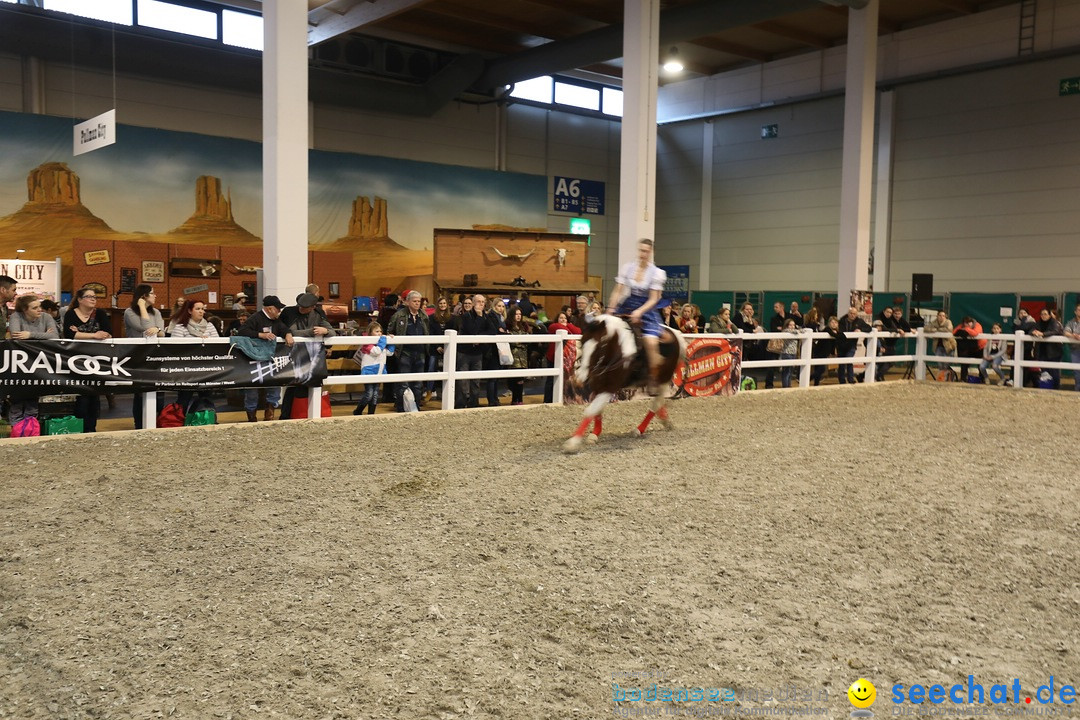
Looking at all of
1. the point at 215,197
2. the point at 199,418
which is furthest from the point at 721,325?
the point at 215,197

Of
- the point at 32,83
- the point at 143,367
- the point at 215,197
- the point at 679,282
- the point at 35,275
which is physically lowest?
the point at 143,367

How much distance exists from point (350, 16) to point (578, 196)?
1068 centimetres

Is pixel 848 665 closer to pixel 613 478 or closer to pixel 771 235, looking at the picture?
pixel 613 478

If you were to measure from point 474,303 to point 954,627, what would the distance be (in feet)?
29.0

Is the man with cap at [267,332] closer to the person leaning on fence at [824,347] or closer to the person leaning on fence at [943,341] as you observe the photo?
the person leaning on fence at [824,347]

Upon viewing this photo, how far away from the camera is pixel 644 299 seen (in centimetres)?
827

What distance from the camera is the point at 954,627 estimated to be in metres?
3.68

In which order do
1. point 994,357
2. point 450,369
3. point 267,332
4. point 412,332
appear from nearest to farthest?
point 267,332, point 450,369, point 412,332, point 994,357

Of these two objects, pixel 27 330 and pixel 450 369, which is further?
pixel 450 369

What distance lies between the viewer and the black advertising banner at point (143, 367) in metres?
8.01

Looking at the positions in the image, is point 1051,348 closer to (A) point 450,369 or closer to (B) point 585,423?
(A) point 450,369

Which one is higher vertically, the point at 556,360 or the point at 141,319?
the point at 141,319

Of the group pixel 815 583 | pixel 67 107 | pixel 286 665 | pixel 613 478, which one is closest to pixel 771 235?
pixel 67 107

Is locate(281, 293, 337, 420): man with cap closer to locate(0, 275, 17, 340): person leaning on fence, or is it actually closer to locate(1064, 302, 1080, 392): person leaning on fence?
locate(0, 275, 17, 340): person leaning on fence
